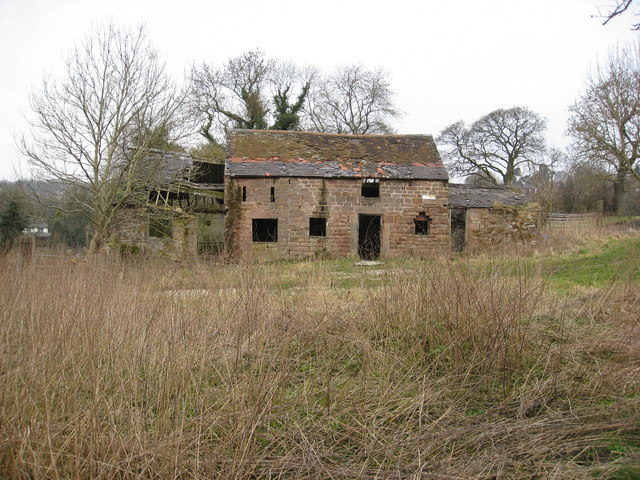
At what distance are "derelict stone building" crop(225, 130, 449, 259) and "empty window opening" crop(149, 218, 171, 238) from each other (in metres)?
2.60

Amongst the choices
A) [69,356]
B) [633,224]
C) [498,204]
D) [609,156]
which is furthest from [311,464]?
[633,224]

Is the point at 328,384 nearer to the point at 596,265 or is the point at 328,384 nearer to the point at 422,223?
the point at 596,265

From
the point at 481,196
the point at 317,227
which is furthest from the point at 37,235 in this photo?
the point at 481,196

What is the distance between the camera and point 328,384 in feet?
9.75

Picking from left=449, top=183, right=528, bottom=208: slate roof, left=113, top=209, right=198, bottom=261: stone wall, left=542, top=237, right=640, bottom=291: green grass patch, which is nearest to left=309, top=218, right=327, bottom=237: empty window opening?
left=113, top=209, right=198, bottom=261: stone wall

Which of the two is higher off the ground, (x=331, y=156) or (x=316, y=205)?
(x=331, y=156)

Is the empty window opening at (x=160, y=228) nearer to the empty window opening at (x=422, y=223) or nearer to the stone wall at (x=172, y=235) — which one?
the stone wall at (x=172, y=235)

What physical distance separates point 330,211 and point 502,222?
7889mm

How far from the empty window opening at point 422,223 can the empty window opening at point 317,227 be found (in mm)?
3792

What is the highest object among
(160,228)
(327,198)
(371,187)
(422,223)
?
(371,187)

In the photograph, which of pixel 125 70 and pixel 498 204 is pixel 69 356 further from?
pixel 498 204

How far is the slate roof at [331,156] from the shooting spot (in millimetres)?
16844

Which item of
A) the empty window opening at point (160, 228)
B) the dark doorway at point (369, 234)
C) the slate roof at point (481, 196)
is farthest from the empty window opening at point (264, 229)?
the slate roof at point (481, 196)

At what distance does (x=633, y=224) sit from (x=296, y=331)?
22.4m
